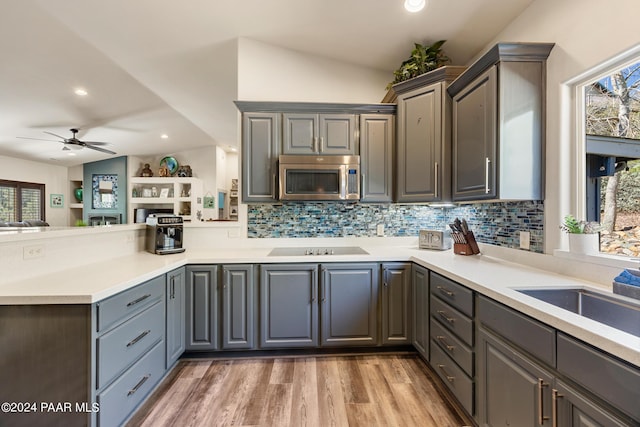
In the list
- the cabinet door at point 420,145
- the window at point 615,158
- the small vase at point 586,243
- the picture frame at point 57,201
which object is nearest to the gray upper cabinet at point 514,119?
the window at point 615,158

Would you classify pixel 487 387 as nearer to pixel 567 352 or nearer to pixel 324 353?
pixel 567 352

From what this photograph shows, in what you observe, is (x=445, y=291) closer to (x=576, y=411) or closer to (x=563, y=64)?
(x=576, y=411)

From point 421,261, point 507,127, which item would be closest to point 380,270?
point 421,261

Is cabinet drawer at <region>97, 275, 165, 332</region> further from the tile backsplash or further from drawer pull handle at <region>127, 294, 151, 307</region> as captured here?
the tile backsplash

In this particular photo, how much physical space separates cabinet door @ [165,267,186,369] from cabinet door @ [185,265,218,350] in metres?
0.05

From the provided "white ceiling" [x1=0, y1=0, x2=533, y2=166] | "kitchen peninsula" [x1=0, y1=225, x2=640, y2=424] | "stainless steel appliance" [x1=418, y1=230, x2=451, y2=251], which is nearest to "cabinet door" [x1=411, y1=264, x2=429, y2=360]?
"kitchen peninsula" [x1=0, y1=225, x2=640, y2=424]

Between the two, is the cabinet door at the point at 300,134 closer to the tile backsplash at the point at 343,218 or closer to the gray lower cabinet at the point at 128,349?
the tile backsplash at the point at 343,218

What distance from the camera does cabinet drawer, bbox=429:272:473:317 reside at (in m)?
1.49

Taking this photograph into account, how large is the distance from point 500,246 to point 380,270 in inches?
37.6

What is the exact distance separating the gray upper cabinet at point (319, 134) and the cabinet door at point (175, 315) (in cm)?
139

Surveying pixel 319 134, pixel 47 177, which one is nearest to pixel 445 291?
pixel 319 134

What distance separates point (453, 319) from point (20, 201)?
364 inches

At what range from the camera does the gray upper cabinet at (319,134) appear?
2441 millimetres

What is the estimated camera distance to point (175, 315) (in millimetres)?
2023
